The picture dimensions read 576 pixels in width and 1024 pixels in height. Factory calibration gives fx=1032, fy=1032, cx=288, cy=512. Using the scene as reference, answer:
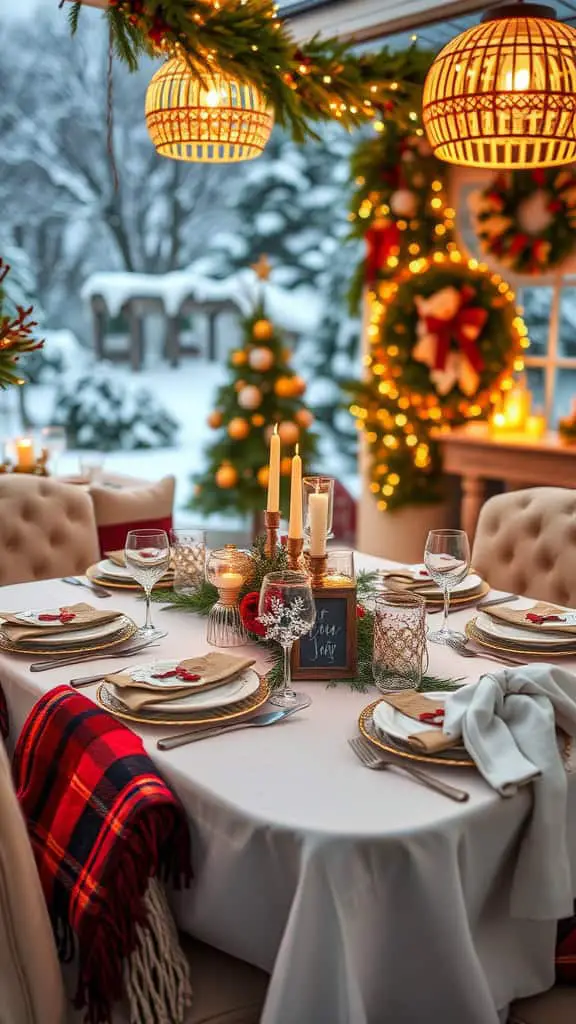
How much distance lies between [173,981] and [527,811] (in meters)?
0.48

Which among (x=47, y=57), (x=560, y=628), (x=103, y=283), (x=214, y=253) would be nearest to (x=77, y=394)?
(x=103, y=283)

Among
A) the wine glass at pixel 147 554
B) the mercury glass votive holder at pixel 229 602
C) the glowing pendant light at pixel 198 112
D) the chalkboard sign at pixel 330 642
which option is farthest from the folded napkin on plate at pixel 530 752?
the glowing pendant light at pixel 198 112

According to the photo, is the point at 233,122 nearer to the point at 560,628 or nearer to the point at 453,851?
the point at 560,628

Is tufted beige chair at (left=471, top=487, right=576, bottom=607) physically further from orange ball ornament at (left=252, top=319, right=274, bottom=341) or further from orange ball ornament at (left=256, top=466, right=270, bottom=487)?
orange ball ornament at (left=252, top=319, right=274, bottom=341)

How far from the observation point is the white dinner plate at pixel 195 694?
1.45 meters

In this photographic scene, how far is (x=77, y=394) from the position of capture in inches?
268

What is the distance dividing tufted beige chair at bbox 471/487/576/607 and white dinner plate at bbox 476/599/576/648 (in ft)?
1.79

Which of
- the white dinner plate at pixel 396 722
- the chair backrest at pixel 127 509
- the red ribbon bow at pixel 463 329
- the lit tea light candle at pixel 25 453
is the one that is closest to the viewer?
the white dinner plate at pixel 396 722

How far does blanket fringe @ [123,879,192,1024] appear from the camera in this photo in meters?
1.22

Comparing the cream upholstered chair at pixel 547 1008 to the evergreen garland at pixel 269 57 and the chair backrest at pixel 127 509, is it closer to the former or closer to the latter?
the evergreen garland at pixel 269 57

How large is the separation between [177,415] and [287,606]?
19.1 feet

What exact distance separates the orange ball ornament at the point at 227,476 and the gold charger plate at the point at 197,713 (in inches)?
136

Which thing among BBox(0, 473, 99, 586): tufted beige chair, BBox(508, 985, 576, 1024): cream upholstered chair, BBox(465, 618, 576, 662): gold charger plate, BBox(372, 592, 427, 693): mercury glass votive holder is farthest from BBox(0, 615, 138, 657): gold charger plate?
BBox(508, 985, 576, 1024): cream upholstered chair

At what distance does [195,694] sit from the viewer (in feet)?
4.93
